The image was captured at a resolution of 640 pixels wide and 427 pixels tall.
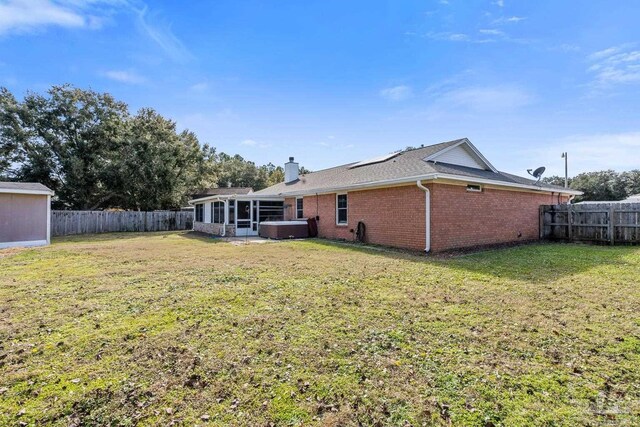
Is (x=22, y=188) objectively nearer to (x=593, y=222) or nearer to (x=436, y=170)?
(x=436, y=170)

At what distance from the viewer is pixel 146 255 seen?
10.3m

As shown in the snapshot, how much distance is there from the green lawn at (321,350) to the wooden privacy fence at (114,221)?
17227 millimetres

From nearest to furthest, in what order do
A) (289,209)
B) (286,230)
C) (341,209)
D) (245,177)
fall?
(341,209), (286,230), (289,209), (245,177)

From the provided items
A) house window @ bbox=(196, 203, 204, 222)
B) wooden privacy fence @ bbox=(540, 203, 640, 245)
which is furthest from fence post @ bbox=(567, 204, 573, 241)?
house window @ bbox=(196, 203, 204, 222)

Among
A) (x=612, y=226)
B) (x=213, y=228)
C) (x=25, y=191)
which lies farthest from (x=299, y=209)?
(x=612, y=226)

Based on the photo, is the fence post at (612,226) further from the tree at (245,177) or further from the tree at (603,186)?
the tree at (245,177)

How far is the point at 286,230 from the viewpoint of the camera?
15398 mm

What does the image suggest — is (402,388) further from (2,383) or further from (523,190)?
(523,190)

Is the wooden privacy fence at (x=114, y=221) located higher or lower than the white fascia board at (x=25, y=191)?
lower

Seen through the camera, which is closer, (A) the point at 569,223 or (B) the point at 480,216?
(B) the point at 480,216

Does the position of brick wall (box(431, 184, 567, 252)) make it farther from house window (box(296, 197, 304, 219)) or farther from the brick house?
house window (box(296, 197, 304, 219))

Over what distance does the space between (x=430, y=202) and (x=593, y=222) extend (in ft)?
25.7

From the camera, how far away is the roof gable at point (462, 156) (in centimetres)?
1268

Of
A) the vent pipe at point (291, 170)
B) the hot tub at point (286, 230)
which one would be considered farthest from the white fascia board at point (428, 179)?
the vent pipe at point (291, 170)
